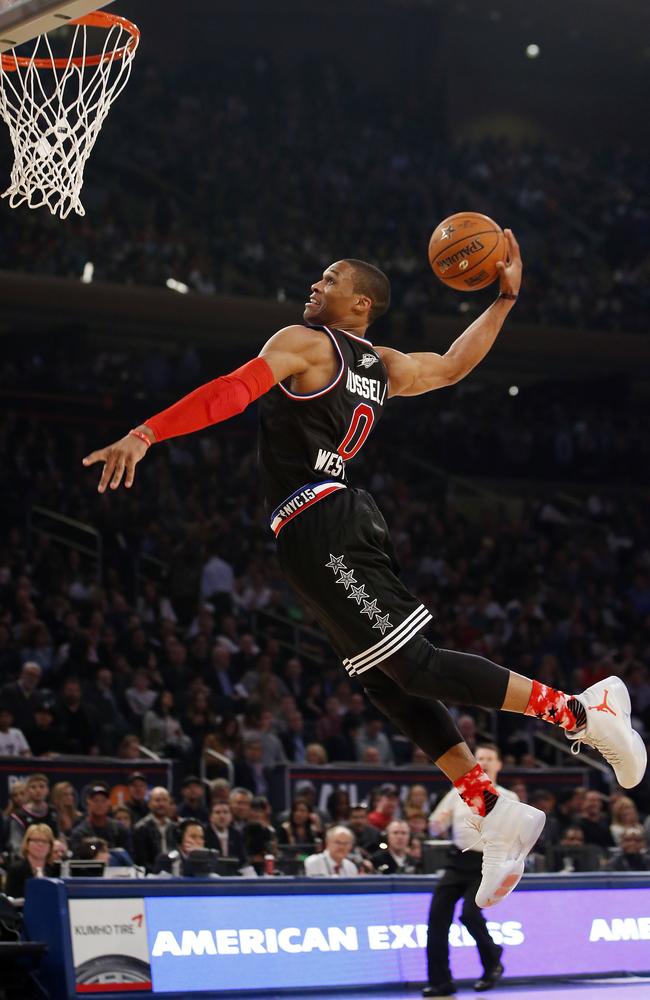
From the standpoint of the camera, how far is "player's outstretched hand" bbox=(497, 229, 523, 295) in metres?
6.43

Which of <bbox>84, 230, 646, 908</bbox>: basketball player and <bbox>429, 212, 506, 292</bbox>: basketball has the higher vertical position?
<bbox>429, 212, 506, 292</bbox>: basketball

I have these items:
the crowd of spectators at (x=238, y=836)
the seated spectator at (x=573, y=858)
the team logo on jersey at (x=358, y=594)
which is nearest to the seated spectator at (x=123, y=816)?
the crowd of spectators at (x=238, y=836)

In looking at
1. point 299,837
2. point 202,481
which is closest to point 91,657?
point 299,837

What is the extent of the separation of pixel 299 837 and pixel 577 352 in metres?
15.5

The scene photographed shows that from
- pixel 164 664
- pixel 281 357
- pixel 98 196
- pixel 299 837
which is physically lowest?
pixel 299 837

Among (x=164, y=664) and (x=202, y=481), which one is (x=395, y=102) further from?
(x=164, y=664)

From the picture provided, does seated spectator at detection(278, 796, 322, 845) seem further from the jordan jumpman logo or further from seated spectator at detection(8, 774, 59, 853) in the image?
the jordan jumpman logo

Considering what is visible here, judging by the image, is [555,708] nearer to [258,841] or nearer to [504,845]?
[504,845]

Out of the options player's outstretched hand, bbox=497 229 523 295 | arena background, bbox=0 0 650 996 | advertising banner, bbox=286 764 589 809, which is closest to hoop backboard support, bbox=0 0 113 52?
player's outstretched hand, bbox=497 229 523 295

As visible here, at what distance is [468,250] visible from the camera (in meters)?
6.36

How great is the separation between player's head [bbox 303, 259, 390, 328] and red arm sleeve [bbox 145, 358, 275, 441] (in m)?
0.78

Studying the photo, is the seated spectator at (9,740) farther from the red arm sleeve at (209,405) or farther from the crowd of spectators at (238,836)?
the red arm sleeve at (209,405)

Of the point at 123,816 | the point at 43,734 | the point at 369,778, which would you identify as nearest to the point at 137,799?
the point at 123,816

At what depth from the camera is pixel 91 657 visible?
1620 cm
